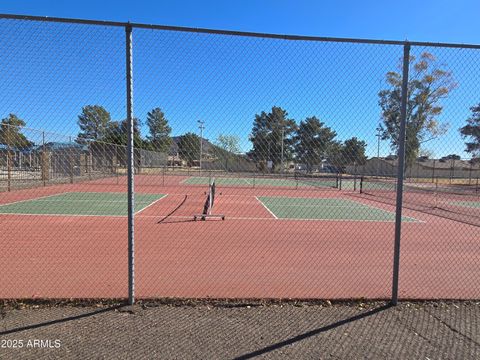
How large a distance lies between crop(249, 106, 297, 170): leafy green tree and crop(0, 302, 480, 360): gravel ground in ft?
7.77

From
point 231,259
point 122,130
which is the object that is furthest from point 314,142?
point 122,130

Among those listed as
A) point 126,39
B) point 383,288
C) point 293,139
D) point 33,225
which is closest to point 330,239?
point 383,288

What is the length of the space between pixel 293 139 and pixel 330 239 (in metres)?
4.97

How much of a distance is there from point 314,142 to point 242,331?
3324 mm

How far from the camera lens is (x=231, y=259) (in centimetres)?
790

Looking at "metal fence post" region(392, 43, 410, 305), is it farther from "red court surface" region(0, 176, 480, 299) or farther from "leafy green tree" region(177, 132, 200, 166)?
"leafy green tree" region(177, 132, 200, 166)

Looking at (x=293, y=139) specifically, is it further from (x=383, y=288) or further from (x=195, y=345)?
(x=195, y=345)

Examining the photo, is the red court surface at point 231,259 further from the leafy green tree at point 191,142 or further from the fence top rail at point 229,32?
the fence top rail at point 229,32

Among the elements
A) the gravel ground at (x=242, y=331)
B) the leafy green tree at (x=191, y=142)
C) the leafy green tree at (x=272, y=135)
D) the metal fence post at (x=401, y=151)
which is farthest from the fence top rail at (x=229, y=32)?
the gravel ground at (x=242, y=331)

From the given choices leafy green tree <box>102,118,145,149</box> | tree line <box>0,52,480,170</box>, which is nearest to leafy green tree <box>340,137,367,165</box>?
tree line <box>0,52,480,170</box>

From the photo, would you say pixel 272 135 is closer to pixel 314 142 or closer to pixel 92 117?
pixel 314 142

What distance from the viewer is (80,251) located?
827 cm

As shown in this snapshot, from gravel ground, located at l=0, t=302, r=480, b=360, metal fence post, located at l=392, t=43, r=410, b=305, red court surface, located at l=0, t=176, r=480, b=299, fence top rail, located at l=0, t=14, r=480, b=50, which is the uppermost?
fence top rail, located at l=0, t=14, r=480, b=50

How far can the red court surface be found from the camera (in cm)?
596
